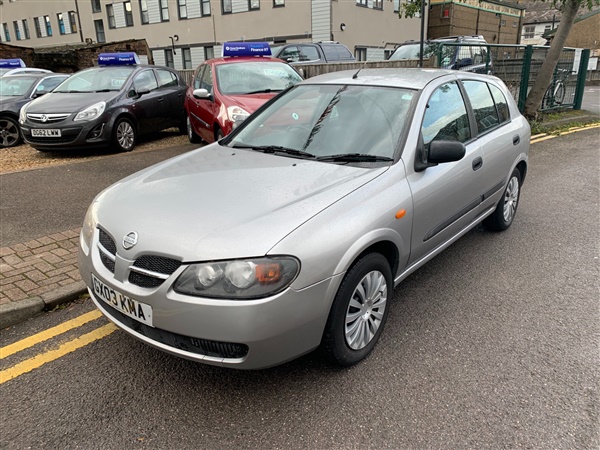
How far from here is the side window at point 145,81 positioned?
903cm

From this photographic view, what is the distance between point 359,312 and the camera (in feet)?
8.71

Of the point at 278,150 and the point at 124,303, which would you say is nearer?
the point at 124,303

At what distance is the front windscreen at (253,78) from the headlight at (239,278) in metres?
5.77

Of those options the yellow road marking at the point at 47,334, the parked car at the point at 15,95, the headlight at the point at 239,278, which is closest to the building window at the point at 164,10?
the parked car at the point at 15,95

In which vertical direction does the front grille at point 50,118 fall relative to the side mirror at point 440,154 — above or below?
below

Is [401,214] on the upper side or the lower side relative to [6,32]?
lower

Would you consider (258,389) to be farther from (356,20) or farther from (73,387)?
(356,20)

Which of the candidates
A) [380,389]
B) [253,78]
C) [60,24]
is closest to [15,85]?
[253,78]

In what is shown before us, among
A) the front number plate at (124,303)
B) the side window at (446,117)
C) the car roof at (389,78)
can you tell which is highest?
the car roof at (389,78)

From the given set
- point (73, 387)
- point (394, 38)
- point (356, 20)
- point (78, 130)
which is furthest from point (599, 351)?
point (394, 38)

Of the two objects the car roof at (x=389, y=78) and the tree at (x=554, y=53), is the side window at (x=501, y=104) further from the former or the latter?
the tree at (x=554, y=53)

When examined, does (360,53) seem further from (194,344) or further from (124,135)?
(194,344)

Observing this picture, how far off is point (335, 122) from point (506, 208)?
7.68 feet

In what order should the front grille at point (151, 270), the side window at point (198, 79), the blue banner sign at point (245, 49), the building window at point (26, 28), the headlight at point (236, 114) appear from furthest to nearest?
1. the building window at point (26, 28)
2. the blue banner sign at point (245, 49)
3. the side window at point (198, 79)
4. the headlight at point (236, 114)
5. the front grille at point (151, 270)
